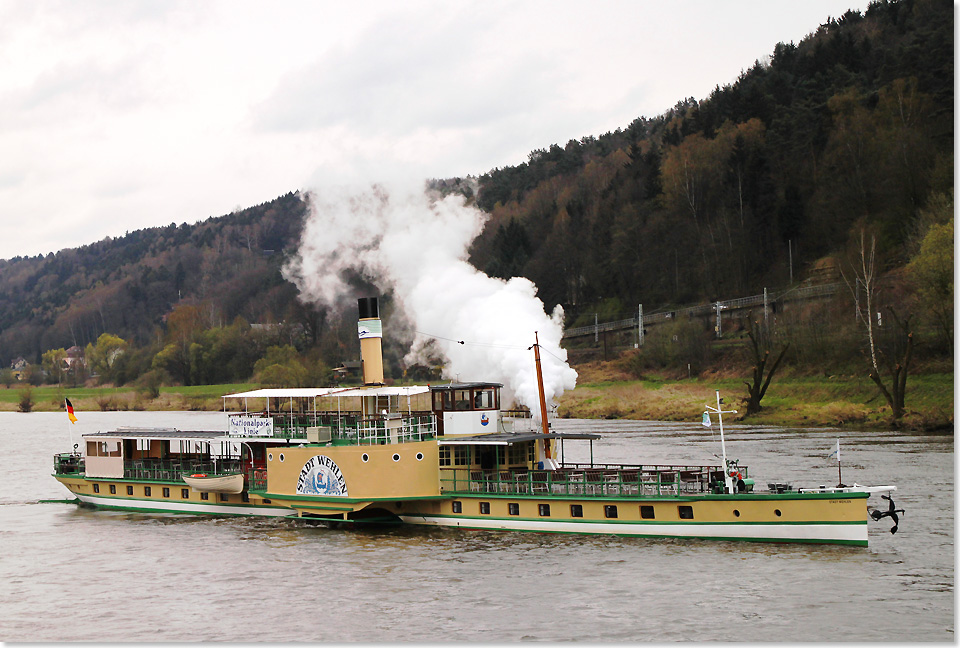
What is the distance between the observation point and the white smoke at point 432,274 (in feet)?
152

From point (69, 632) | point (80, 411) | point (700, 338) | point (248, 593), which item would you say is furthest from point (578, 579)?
point (80, 411)

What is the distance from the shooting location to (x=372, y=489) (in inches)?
1369

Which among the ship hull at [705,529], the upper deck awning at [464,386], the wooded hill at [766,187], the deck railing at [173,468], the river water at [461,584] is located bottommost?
the river water at [461,584]

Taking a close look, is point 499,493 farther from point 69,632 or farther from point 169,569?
point 69,632

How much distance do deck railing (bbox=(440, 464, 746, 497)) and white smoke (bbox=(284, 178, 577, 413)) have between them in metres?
9.23

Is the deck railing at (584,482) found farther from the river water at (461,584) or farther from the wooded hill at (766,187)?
the wooded hill at (766,187)

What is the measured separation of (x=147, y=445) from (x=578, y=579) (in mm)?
29178

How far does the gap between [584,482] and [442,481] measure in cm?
569

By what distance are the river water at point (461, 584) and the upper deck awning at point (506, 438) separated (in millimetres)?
3296

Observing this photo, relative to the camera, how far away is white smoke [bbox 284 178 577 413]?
46344mm

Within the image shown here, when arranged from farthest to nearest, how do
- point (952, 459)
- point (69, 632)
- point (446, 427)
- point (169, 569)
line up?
point (952, 459) < point (446, 427) < point (169, 569) < point (69, 632)

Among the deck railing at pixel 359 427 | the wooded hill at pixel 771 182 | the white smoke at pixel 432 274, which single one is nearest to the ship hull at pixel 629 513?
the deck railing at pixel 359 427

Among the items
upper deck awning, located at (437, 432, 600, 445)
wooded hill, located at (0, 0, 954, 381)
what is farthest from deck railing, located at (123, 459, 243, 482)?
wooded hill, located at (0, 0, 954, 381)

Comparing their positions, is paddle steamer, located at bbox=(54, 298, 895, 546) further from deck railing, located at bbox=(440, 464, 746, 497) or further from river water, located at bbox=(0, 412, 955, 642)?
river water, located at bbox=(0, 412, 955, 642)
